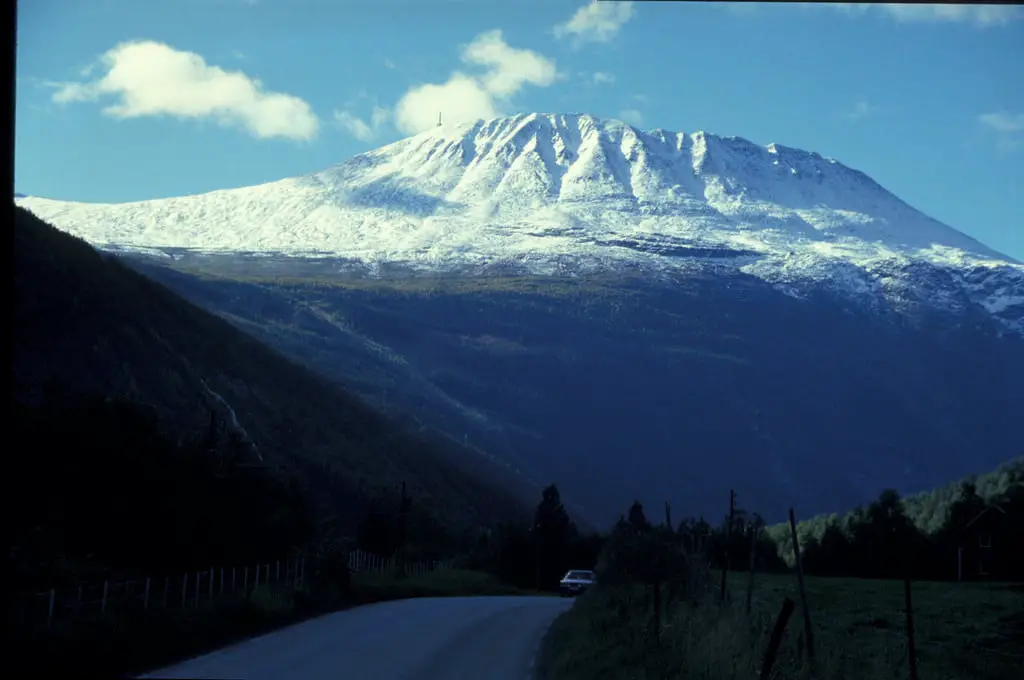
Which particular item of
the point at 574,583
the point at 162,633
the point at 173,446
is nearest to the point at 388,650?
the point at 162,633

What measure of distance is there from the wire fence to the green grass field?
5.92 m

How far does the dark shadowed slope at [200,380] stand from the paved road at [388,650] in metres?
10.2

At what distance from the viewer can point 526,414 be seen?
131875 mm

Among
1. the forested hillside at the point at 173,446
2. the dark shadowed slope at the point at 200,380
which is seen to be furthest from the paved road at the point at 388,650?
the dark shadowed slope at the point at 200,380

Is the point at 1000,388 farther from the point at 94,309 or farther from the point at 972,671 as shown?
the point at 972,671

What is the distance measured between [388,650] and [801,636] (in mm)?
7421

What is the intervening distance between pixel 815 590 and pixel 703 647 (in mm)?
26678

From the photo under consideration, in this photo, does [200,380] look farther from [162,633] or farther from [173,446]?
[162,633]

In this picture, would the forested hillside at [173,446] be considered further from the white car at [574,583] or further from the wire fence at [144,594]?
the white car at [574,583]

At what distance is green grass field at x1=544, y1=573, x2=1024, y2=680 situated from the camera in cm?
1379

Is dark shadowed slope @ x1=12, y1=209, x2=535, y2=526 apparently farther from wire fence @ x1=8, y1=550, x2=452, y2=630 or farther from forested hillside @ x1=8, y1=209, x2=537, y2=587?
wire fence @ x1=8, y1=550, x2=452, y2=630

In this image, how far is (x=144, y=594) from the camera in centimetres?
1973

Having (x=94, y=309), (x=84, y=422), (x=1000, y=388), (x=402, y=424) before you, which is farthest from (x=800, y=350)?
(x=84, y=422)

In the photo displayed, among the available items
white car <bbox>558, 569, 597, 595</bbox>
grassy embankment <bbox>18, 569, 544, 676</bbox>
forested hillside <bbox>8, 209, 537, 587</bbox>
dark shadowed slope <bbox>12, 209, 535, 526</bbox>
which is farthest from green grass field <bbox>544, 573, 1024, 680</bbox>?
dark shadowed slope <bbox>12, 209, 535, 526</bbox>
